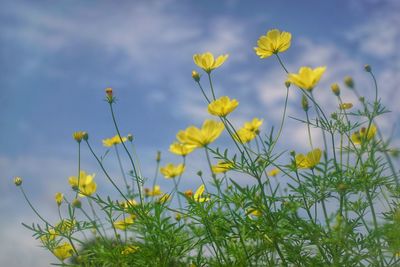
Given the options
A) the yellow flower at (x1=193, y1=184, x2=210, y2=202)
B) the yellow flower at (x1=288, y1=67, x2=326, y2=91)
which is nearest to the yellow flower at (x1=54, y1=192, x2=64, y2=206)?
the yellow flower at (x1=193, y1=184, x2=210, y2=202)

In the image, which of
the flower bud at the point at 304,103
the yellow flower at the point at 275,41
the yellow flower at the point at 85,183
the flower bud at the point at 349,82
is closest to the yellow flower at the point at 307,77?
the flower bud at the point at 349,82

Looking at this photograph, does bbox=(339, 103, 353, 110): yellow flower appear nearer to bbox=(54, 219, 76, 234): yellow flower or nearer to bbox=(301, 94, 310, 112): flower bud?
bbox=(301, 94, 310, 112): flower bud

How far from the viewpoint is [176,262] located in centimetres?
270

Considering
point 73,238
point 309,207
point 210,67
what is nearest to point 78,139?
point 73,238

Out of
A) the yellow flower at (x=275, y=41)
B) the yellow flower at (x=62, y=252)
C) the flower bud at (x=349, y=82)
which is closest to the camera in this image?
the flower bud at (x=349, y=82)

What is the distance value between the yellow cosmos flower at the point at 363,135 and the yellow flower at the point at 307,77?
38 cm

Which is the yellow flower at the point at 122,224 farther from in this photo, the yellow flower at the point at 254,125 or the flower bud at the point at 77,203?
the yellow flower at the point at 254,125

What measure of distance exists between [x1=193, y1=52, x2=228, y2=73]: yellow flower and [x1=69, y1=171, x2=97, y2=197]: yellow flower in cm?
98

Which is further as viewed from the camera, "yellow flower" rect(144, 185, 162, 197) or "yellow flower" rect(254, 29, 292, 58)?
"yellow flower" rect(144, 185, 162, 197)

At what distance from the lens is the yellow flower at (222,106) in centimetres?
246

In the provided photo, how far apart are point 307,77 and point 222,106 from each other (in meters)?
0.43

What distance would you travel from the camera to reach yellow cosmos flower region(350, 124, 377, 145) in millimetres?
2404

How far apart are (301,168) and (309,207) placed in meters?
0.19

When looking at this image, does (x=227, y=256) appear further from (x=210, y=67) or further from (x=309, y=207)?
(x=210, y=67)
